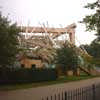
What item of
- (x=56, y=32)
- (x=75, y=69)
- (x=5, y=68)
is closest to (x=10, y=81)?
(x=5, y=68)

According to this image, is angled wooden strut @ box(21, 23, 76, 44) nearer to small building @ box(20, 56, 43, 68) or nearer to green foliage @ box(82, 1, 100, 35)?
small building @ box(20, 56, 43, 68)

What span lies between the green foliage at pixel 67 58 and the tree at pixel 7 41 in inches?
597

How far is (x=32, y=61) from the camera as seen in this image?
37.8 m

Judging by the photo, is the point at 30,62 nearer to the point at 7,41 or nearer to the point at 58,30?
the point at 58,30

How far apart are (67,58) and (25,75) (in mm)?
11554

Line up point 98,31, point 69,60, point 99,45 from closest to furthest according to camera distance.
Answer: point 98,31 → point 99,45 → point 69,60

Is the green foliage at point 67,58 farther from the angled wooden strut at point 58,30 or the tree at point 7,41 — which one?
the tree at point 7,41

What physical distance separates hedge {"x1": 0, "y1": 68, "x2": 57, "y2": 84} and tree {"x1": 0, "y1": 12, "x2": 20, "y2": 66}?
2724mm

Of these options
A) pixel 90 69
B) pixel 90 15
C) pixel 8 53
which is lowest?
pixel 90 69

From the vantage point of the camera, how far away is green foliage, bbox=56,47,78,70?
3678cm

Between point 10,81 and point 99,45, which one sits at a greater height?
point 99,45

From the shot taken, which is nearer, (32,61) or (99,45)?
(99,45)

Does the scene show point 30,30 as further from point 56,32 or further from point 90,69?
point 90,69

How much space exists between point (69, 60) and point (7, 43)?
Answer: 1743cm
